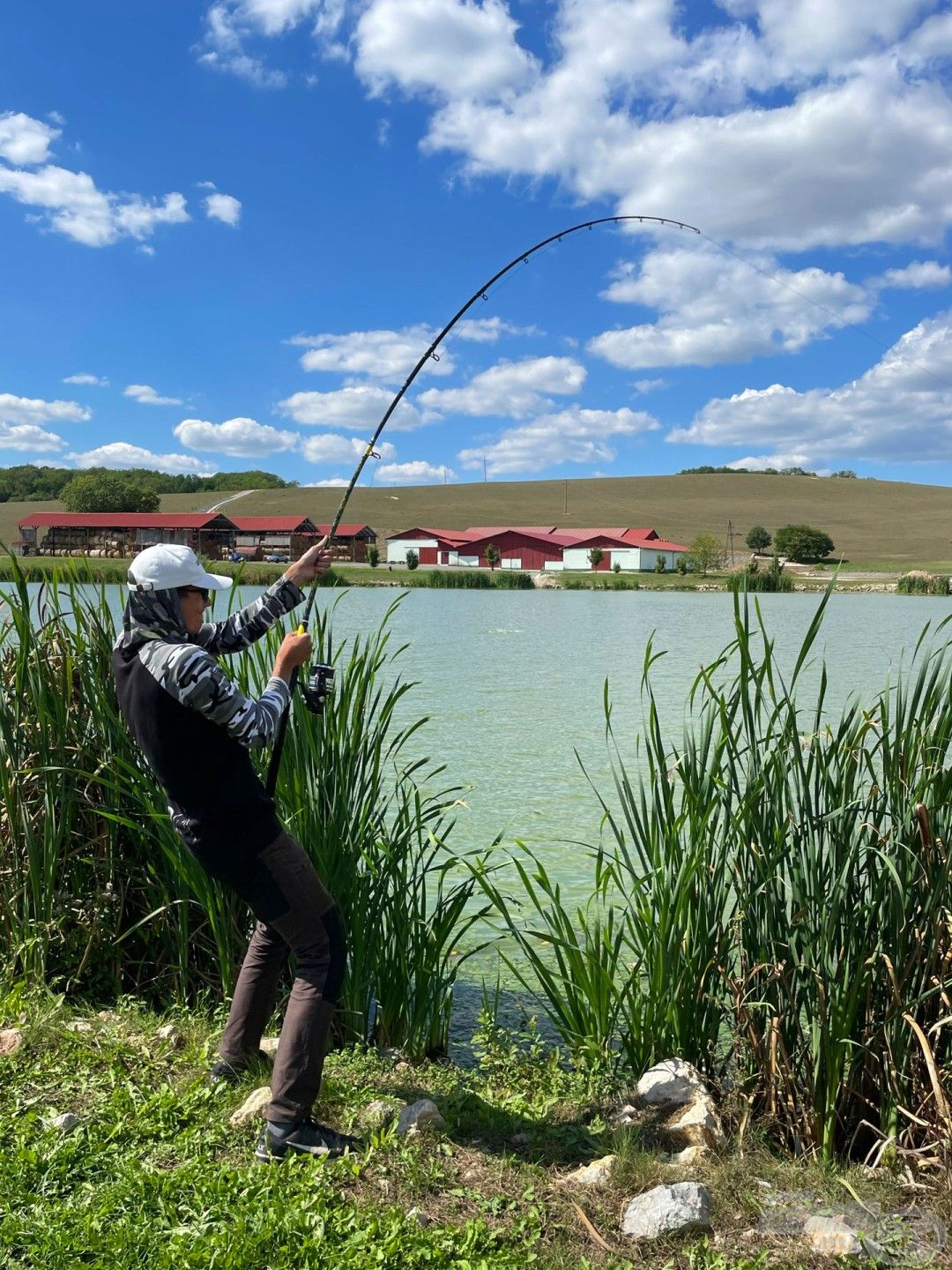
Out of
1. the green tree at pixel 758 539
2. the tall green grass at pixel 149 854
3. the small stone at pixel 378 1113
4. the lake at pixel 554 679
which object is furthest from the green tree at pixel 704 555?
the small stone at pixel 378 1113

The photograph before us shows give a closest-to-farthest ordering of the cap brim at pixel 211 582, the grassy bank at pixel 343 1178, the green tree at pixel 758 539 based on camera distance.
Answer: the grassy bank at pixel 343 1178 → the cap brim at pixel 211 582 → the green tree at pixel 758 539

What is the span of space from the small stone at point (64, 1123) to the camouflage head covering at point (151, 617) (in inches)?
54.2

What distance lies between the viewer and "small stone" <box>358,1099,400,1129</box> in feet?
10.2

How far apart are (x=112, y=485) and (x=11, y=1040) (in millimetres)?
117310

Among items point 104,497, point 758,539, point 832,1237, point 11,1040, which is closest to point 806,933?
point 832,1237

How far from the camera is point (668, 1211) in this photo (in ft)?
8.67

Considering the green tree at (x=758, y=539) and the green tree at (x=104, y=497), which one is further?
the green tree at (x=104, y=497)

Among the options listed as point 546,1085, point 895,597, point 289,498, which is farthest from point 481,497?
point 546,1085

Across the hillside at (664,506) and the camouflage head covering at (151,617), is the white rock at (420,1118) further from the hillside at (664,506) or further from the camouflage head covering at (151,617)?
the hillside at (664,506)

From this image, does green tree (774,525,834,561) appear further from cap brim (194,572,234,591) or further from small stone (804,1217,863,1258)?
small stone (804,1217,863,1258)

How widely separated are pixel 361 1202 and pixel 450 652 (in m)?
21.6

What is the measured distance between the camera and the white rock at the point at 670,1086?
327 cm

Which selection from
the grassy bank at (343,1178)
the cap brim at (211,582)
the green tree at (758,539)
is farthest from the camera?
the green tree at (758,539)

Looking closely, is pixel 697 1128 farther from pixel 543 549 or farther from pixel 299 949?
pixel 543 549
